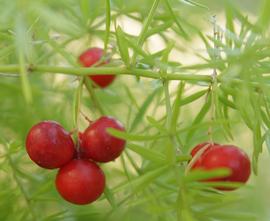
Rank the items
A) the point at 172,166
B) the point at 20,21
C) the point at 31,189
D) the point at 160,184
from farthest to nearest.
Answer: the point at 31,189 → the point at 160,184 → the point at 172,166 → the point at 20,21

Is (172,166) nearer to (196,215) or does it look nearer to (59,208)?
(196,215)

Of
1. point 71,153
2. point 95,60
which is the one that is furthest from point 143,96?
point 71,153

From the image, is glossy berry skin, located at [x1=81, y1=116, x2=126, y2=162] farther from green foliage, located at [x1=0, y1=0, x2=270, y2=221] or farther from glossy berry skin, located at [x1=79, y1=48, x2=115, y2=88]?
glossy berry skin, located at [x1=79, y1=48, x2=115, y2=88]

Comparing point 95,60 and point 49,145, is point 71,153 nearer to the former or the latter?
point 49,145

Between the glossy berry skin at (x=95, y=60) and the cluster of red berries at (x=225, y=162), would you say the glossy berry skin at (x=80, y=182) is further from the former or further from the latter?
the glossy berry skin at (x=95, y=60)

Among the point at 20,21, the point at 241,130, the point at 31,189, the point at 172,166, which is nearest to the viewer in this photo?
Result: the point at 20,21

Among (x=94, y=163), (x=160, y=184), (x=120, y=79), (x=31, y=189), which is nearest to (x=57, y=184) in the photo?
(x=94, y=163)

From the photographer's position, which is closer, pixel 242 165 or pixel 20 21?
pixel 20 21
